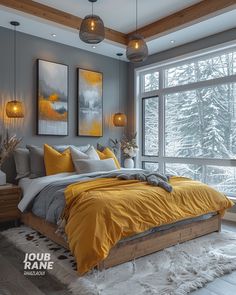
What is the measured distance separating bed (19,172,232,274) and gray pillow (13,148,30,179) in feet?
0.61

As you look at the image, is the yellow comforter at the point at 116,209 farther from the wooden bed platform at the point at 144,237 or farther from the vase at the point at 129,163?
the vase at the point at 129,163

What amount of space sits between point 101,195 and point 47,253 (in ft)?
2.99

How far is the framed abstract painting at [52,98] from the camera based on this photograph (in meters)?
4.79

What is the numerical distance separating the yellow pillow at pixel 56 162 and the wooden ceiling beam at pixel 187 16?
2652mm

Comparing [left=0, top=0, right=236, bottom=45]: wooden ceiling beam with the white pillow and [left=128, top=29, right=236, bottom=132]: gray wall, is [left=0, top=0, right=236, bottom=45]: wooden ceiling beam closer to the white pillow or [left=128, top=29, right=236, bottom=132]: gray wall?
[left=128, top=29, right=236, bottom=132]: gray wall

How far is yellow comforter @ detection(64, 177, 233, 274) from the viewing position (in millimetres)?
2385

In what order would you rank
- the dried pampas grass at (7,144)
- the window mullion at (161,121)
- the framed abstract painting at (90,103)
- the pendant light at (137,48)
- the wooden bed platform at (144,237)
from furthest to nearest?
the window mullion at (161,121) → the framed abstract painting at (90,103) → the dried pampas grass at (7,144) → the pendant light at (137,48) → the wooden bed platform at (144,237)

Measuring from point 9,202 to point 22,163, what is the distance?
0.71 meters

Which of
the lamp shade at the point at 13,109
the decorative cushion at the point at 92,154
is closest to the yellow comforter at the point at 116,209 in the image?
the decorative cushion at the point at 92,154

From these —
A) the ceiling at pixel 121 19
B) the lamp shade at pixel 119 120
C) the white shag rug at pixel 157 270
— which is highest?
the ceiling at pixel 121 19

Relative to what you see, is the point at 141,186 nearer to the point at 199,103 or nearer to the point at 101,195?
the point at 101,195

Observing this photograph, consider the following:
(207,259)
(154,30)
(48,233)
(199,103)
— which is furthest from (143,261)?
(154,30)

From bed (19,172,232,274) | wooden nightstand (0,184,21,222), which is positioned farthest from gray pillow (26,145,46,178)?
wooden nightstand (0,184,21,222)

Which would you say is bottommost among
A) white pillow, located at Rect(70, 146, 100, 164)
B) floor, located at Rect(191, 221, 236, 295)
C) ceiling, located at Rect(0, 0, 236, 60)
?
floor, located at Rect(191, 221, 236, 295)
